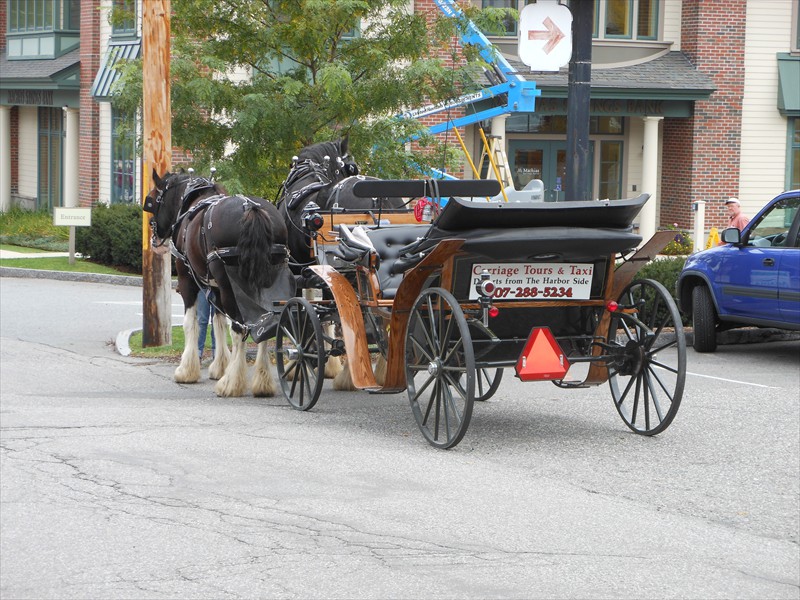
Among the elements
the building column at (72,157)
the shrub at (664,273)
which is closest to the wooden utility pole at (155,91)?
the shrub at (664,273)

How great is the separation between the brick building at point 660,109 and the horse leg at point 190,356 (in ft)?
58.1

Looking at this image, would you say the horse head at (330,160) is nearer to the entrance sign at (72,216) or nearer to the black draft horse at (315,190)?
the black draft horse at (315,190)

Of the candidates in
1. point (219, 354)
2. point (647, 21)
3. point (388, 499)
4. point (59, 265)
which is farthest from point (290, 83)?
point (647, 21)

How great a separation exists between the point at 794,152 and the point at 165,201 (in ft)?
72.6

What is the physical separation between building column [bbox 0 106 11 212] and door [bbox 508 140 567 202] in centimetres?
1580

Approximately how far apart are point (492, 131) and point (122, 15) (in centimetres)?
1222

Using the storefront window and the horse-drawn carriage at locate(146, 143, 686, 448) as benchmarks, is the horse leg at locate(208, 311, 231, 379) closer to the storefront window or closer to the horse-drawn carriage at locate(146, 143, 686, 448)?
the horse-drawn carriage at locate(146, 143, 686, 448)

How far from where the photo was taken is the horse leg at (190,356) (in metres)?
12.6

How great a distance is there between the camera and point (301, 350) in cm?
1055

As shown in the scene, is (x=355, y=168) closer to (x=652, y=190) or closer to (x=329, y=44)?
(x=329, y=44)

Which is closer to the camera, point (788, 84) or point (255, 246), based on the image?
point (255, 246)

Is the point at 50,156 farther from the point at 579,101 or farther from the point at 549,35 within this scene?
the point at 579,101

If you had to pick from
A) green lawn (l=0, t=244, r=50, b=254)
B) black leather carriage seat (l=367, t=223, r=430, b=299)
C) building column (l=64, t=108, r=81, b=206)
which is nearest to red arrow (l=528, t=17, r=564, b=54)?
black leather carriage seat (l=367, t=223, r=430, b=299)

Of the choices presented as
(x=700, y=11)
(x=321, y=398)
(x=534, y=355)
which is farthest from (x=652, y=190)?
(x=534, y=355)
